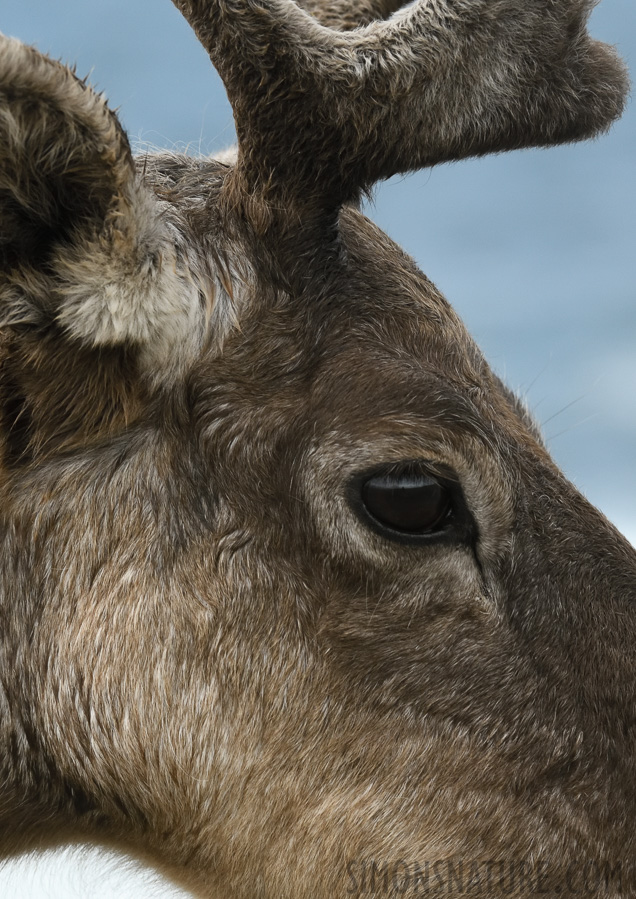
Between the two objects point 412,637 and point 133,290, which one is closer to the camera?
point 133,290

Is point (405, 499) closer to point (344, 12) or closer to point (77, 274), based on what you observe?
point (77, 274)

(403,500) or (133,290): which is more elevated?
(133,290)

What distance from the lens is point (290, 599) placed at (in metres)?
3.17

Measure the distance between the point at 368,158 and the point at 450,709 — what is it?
1.66 metres

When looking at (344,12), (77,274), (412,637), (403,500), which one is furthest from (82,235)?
(344,12)

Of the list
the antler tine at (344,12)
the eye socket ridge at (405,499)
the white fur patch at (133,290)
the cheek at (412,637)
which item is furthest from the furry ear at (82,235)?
the antler tine at (344,12)

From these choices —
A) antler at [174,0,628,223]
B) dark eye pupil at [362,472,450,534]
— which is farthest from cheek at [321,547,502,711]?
antler at [174,0,628,223]

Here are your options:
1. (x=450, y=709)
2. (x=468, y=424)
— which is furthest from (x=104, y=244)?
(x=450, y=709)

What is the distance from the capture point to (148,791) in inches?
126

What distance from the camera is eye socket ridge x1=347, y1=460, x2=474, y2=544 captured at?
10.2ft

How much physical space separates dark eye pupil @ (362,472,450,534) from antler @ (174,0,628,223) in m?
0.89

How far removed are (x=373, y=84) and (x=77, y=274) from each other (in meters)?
1.03

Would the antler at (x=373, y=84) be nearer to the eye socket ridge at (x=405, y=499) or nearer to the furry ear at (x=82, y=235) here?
the furry ear at (x=82, y=235)

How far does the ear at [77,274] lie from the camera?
2.81 metres
